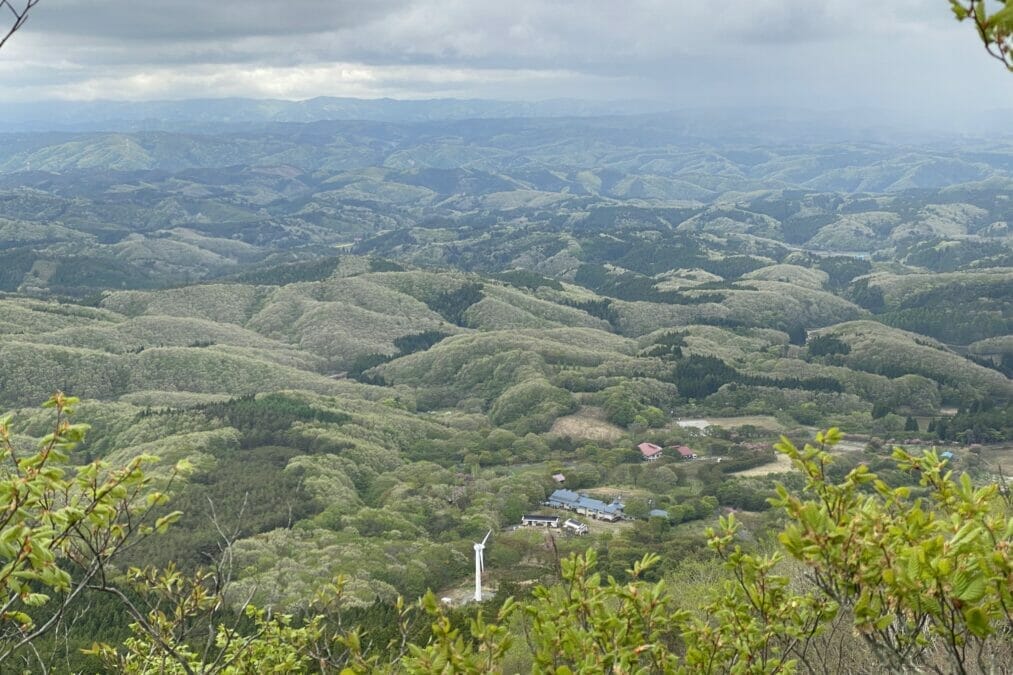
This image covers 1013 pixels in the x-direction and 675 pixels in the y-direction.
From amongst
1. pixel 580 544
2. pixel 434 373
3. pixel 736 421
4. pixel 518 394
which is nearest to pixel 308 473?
pixel 580 544

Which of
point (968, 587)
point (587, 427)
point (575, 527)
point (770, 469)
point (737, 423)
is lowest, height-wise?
point (737, 423)

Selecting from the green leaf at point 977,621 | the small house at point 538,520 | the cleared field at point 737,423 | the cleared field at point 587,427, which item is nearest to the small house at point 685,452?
the cleared field at point 587,427

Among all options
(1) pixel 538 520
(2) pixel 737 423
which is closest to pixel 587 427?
(2) pixel 737 423

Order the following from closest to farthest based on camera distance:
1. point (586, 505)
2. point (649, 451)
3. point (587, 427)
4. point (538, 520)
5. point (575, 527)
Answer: point (575, 527) → point (538, 520) → point (586, 505) → point (649, 451) → point (587, 427)

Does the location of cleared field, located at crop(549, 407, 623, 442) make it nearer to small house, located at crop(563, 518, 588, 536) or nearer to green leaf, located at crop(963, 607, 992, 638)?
small house, located at crop(563, 518, 588, 536)

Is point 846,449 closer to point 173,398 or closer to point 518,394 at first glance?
point 518,394

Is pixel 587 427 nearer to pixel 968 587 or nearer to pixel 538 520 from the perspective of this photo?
pixel 538 520

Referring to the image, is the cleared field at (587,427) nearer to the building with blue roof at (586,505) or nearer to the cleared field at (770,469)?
the cleared field at (770,469)
